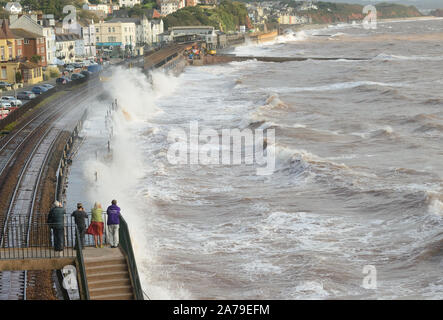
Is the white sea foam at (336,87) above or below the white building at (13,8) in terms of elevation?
below

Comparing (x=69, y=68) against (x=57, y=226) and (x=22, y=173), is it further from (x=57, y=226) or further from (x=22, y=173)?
(x=57, y=226)

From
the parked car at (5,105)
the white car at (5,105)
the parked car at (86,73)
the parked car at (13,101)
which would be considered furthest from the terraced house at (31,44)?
the white car at (5,105)

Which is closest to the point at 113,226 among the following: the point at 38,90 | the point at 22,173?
the point at 22,173

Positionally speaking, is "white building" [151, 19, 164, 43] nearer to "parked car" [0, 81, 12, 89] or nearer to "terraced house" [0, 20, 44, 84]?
"terraced house" [0, 20, 44, 84]

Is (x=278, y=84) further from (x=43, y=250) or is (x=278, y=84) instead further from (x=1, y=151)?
(x=43, y=250)

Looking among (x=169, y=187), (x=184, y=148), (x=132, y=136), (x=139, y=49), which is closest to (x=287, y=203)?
(x=169, y=187)

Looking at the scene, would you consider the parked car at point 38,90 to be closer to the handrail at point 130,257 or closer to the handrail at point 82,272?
the handrail at point 130,257

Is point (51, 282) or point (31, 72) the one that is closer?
point (51, 282)
